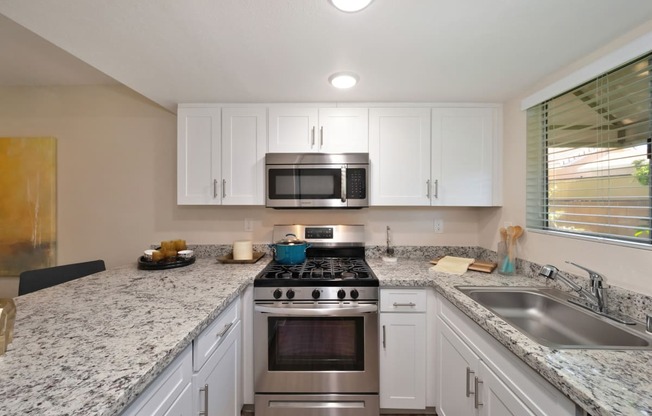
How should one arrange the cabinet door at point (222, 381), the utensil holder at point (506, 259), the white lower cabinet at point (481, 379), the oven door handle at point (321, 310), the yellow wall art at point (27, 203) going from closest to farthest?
1. the white lower cabinet at point (481, 379)
2. the cabinet door at point (222, 381)
3. the oven door handle at point (321, 310)
4. the utensil holder at point (506, 259)
5. the yellow wall art at point (27, 203)

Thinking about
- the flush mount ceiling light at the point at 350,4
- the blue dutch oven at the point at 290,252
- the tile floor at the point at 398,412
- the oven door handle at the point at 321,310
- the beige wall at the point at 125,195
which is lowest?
the tile floor at the point at 398,412

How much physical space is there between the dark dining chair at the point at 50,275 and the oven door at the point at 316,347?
4.26 ft

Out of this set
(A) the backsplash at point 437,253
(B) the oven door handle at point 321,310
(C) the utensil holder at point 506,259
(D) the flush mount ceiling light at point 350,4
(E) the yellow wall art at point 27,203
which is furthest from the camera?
(E) the yellow wall art at point 27,203

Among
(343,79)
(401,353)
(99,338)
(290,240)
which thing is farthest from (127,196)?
(401,353)

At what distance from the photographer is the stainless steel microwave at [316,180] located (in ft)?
6.41

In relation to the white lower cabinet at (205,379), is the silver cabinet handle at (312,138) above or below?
above

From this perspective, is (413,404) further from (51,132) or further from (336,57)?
(51,132)

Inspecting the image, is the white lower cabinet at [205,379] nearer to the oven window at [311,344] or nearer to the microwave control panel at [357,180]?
the oven window at [311,344]

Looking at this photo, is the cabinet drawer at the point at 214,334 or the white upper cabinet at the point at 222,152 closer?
the cabinet drawer at the point at 214,334

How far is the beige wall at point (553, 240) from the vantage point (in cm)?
113

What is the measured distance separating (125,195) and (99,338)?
1891 millimetres

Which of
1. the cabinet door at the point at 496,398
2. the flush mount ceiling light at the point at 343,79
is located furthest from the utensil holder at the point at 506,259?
the flush mount ceiling light at the point at 343,79

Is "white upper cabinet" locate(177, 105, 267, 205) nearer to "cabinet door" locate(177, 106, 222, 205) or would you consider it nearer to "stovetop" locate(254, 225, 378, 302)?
"cabinet door" locate(177, 106, 222, 205)

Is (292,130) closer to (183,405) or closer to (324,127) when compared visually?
(324,127)
